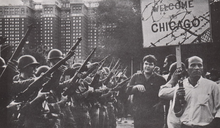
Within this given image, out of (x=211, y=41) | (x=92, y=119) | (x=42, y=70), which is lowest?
(x=92, y=119)

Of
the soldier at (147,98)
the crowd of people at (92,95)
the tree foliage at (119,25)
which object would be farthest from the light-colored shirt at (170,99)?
the tree foliage at (119,25)

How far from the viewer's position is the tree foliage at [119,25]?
5.68 metres

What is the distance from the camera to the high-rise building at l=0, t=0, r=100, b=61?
548 centimetres

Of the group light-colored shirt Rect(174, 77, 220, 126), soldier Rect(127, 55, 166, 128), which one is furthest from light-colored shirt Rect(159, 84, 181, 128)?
soldier Rect(127, 55, 166, 128)

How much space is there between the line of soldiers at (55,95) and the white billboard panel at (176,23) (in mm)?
1133

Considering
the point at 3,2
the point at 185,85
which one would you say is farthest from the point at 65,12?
the point at 185,85

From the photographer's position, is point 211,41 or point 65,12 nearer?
point 211,41

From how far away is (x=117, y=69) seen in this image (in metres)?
6.37

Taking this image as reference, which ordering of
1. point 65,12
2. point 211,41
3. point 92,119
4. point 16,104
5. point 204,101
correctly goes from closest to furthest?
point 16,104 → point 204,101 → point 211,41 → point 65,12 → point 92,119

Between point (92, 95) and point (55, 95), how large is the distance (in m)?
1.11

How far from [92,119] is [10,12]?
95.0 inches

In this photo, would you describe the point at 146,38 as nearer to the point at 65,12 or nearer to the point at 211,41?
the point at 211,41

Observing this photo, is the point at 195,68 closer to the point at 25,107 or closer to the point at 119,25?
the point at 119,25

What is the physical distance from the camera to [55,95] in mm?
4859
